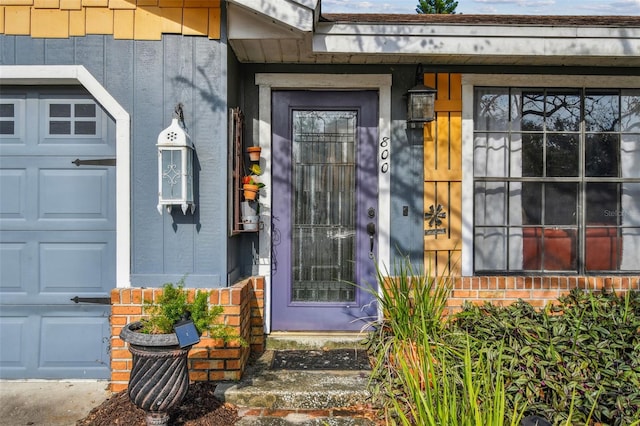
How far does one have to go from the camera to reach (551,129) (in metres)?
3.73

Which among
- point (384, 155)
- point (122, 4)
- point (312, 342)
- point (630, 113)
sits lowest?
point (312, 342)

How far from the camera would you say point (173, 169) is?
2.96 meters

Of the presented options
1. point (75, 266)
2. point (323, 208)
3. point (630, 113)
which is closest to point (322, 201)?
point (323, 208)

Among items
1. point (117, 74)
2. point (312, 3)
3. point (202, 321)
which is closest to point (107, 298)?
point (202, 321)

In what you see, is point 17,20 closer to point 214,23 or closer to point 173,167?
point 214,23

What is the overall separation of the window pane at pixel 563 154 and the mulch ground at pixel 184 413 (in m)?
3.21

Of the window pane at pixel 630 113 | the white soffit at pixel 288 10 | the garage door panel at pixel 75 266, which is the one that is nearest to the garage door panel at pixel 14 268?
the garage door panel at pixel 75 266

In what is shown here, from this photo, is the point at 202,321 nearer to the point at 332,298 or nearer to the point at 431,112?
the point at 332,298

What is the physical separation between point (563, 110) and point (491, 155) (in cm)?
73

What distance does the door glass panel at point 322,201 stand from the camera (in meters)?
3.72

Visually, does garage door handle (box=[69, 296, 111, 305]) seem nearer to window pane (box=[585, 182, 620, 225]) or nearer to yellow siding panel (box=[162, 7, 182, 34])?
yellow siding panel (box=[162, 7, 182, 34])

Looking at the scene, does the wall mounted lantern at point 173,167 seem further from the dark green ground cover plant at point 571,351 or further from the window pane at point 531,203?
the window pane at point 531,203

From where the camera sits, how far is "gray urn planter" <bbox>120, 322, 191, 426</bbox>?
2.38 m

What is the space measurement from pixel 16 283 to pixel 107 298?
71cm
